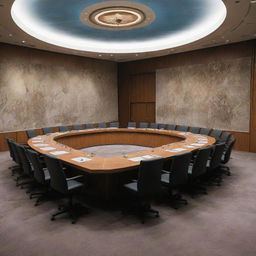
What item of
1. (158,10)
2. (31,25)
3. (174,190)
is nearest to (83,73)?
(31,25)

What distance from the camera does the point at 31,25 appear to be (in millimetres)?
7016

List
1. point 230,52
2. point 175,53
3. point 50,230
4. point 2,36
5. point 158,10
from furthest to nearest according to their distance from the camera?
1. point 175,53
2. point 230,52
3. point 2,36
4. point 158,10
5. point 50,230

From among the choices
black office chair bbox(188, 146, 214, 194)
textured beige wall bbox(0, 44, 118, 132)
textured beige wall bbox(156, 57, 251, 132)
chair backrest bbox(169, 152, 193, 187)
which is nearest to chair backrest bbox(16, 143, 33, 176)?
chair backrest bbox(169, 152, 193, 187)

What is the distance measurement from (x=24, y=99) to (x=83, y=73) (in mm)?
2949

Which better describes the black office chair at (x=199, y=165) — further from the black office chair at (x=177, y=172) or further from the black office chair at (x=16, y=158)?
the black office chair at (x=16, y=158)

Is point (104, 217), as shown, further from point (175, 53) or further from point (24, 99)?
point (175, 53)

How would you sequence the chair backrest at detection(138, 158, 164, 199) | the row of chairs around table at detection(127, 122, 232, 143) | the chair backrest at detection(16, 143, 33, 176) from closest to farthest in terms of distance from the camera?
1. the chair backrest at detection(138, 158, 164, 199)
2. the chair backrest at detection(16, 143, 33, 176)
3. the row of chairs around table at detection(127, 122, 232, 143)

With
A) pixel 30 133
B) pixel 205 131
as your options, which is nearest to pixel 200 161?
pixel 205 131

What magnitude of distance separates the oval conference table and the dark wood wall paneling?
2761mm

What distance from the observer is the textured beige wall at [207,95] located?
8.08 meters

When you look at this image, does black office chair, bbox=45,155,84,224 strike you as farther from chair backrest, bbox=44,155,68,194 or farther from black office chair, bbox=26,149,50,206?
black office chair, bbox=26,149,50,206

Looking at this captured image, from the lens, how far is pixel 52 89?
369 inches

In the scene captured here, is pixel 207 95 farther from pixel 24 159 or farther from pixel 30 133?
pixel 24 159

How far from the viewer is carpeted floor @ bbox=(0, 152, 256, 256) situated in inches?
104
